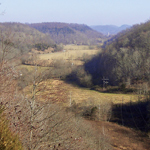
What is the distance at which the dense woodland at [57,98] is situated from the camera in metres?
3.46

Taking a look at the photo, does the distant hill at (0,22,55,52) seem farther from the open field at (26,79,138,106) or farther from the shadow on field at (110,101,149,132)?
the shadow on field at (110,101,149,132)

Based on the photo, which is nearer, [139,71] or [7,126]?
[7,126]

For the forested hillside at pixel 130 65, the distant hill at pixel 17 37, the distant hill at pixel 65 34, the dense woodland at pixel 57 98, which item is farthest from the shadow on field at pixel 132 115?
the distant hill at pixel 65 34

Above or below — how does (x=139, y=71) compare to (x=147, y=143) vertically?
above

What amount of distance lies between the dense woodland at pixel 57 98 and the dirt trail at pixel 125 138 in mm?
268

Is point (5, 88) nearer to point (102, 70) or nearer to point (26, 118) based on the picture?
point (26, 118)

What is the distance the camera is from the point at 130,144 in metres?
10.4

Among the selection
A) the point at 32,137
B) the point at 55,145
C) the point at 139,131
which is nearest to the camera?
the point at 32,137

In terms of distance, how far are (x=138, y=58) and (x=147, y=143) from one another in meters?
18.7

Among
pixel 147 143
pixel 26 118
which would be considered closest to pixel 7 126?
pixel 26 118

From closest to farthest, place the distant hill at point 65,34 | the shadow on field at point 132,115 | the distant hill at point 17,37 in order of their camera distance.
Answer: the distant hill at point 17,37, the shadow on field at point 132,115, the distant hill at point 65,34

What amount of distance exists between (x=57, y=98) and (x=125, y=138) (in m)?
8.62

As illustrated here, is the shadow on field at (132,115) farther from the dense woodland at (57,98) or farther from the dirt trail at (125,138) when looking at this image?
the dirt trail at (125,138)

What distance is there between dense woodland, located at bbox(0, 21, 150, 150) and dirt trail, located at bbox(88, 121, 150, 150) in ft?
0.88
